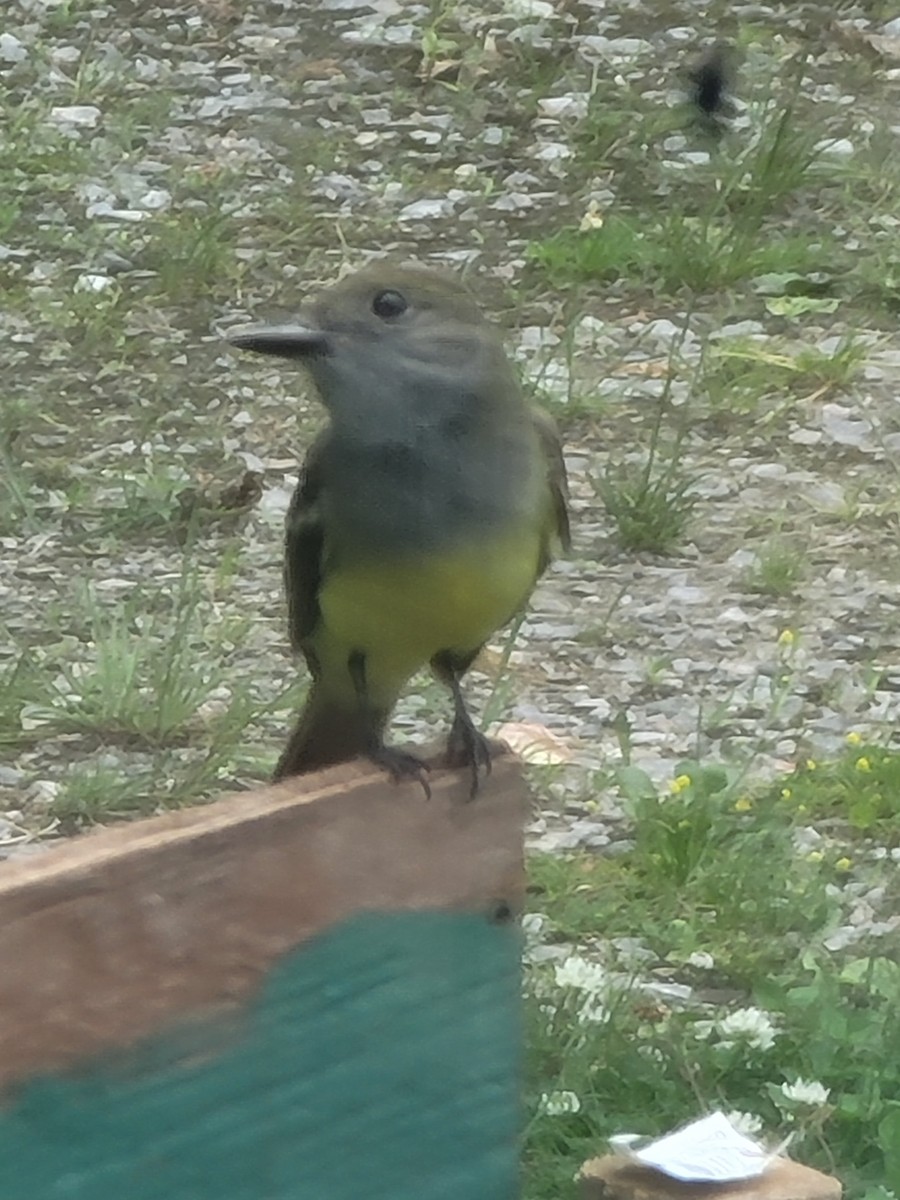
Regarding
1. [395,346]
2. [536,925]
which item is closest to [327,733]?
[395,346]

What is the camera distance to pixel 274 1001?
124 centimetres

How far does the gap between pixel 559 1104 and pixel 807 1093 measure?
305 millimetres

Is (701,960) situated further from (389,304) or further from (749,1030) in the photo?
(389,304)

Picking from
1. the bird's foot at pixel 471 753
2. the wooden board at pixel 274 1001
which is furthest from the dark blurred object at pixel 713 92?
the wooden board at pixel 274 1001

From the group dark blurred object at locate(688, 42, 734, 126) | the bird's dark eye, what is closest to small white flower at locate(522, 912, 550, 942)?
the bird's dark eye

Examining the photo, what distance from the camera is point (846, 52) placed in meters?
7.10

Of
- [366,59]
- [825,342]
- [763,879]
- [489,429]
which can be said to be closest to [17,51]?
[366,59]

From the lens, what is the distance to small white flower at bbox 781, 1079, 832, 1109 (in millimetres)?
2742

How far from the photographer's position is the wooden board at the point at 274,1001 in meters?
1.14

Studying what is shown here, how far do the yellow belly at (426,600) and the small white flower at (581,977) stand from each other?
2.04 ft

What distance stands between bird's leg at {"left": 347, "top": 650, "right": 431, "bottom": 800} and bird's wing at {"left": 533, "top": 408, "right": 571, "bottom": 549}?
0.92 ft

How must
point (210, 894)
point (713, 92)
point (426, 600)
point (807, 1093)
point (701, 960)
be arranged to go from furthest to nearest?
point (713, 92), point (701, 960), point (807, 1093), point (426, 600), point (210, 894)

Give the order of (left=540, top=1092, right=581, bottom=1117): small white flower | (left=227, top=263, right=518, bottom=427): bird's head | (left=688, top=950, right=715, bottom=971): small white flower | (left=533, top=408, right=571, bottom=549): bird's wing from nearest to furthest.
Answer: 1. (left=227, top=263, right=518, bottom=427): bird's head
2. (left=533, top=408, right=571, bottom=549): bird's wing
3. (left=540, top=1092, right=581, bottom=1117): small white flower
4. (left=688, top=950, right=715, bottom=971): small white flower

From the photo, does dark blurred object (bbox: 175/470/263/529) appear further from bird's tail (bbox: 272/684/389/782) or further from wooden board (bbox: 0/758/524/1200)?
wooden board (bbox: 0/758/524/1200)
